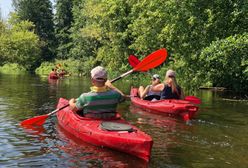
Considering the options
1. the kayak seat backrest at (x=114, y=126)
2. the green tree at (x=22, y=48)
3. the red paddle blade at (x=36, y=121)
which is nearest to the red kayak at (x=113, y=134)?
the kayak seat backrest at (x=114, y=126)

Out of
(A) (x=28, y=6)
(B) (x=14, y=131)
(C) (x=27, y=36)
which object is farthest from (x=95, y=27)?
(B) (x=14, y=131)

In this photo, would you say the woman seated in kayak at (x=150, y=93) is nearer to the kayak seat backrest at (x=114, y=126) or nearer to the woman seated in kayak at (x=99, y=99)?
the woman seated in kayak at (x=99, y=99)

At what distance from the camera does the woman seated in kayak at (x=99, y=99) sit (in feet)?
23.7

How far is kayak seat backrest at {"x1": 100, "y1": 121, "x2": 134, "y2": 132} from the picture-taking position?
22.6ft

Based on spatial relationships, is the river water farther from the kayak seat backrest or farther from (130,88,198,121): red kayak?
the kayak seat backrest

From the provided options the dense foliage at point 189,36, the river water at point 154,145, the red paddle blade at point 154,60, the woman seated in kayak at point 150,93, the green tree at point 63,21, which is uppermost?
the green tree at point 63,21

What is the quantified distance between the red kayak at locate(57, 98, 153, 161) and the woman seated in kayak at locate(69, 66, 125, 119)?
15 centimetres

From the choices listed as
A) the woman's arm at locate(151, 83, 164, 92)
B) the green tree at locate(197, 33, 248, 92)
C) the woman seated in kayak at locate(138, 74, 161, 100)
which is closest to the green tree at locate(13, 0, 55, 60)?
the green tree at locate(197, 33, 248, 92)

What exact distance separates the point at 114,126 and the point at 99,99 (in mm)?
635

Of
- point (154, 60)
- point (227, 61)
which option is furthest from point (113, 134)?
point (227, 61)

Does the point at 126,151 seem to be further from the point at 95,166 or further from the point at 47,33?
the point at 47,33

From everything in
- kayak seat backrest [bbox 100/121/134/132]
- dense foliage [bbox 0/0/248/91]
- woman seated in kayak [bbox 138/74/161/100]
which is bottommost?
kayak seat backrest [bbox 100/121/134/132]

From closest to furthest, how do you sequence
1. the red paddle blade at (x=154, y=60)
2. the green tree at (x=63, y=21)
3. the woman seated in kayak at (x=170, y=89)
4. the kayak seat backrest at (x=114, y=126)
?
the kayak seat backrest at (x=114, y=126), the red paddle blade at (x=154, y=60), the woman seated in kayak at (x=170, y=89), the green tree at (x=63, y=21)

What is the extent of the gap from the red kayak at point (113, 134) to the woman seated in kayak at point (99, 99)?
0.15 meters
